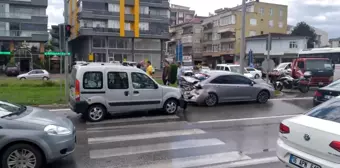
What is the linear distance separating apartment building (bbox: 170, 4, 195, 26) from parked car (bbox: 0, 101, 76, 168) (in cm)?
11490

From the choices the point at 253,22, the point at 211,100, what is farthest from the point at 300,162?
the point at 253,22

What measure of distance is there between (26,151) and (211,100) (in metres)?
9.29

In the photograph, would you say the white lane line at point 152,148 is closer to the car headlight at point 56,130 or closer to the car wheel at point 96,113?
the car headlight at point 56,130

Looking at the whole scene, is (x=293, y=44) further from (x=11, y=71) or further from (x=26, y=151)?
(x=26, y=151)

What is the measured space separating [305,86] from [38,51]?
153 feet

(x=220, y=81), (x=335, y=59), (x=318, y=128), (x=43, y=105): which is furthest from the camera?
(x=335, y=59)

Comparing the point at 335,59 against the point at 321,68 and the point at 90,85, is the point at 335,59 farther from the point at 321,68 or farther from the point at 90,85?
the point at 90,85

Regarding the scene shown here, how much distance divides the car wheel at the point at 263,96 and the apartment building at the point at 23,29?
44394 mm

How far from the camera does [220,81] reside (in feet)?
45.1

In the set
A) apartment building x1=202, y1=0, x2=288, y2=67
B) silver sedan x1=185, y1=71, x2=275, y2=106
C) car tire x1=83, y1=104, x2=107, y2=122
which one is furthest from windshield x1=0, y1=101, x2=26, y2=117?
apartment building x1=202, y1=0, x2=288, y2=67

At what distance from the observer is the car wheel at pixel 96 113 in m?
9.91

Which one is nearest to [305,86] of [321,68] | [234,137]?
[321,68]

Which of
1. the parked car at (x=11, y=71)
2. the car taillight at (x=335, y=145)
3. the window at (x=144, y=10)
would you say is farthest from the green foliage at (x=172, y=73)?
the window at (x=144, y=10)

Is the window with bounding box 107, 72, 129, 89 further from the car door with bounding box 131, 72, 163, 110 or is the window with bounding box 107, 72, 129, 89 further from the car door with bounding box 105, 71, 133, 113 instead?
the car door with bounding box 131, 72, 163, 110
